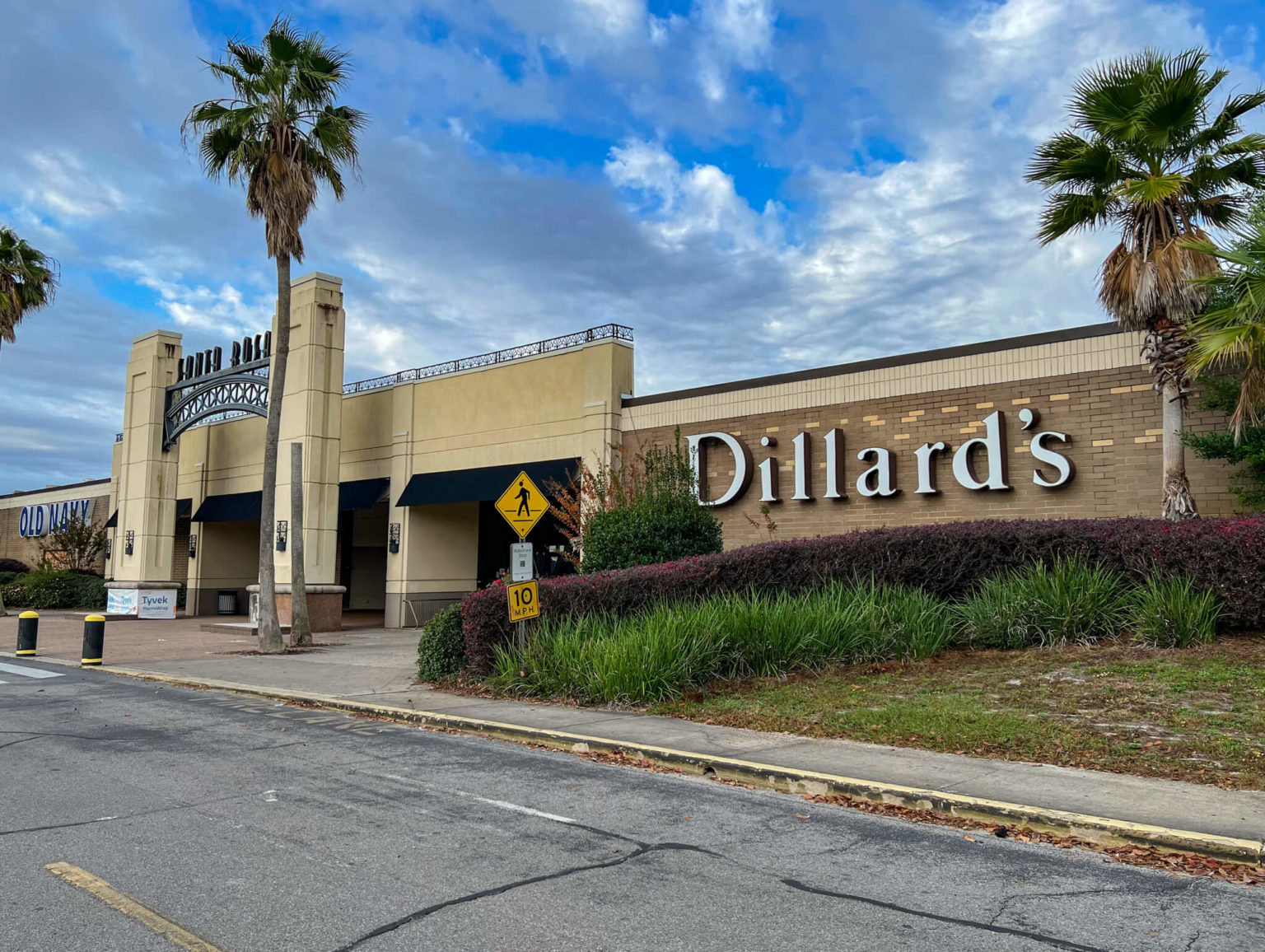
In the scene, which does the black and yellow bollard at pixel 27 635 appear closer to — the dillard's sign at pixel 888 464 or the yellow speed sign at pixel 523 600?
the yellow speed sign at pixel 523 600

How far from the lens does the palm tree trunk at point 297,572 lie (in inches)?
861

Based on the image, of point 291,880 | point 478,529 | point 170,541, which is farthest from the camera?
point 170,541

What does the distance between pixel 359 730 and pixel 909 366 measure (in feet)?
40.1

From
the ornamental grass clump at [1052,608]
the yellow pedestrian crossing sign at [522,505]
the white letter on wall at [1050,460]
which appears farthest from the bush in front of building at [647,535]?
the white letter on wall at [1050,460]

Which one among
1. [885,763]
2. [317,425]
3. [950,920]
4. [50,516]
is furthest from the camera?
[50,516]

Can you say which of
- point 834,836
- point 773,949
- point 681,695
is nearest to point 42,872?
point 773,949

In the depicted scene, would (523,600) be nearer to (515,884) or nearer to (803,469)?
(515,884)

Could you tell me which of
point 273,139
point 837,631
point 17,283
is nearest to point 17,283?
point 17,283

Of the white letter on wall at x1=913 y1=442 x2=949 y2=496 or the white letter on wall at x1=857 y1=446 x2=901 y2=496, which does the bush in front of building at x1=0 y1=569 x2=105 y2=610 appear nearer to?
the white letter on wall at x1=857 y1=446 x2=901 y2=496

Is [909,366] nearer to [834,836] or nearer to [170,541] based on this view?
[834,836]

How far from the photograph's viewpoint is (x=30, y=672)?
16531 millimetres

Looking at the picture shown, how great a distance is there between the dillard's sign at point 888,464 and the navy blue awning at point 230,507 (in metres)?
17.1

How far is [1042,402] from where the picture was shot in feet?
55.5

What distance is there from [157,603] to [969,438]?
85.2 ft
